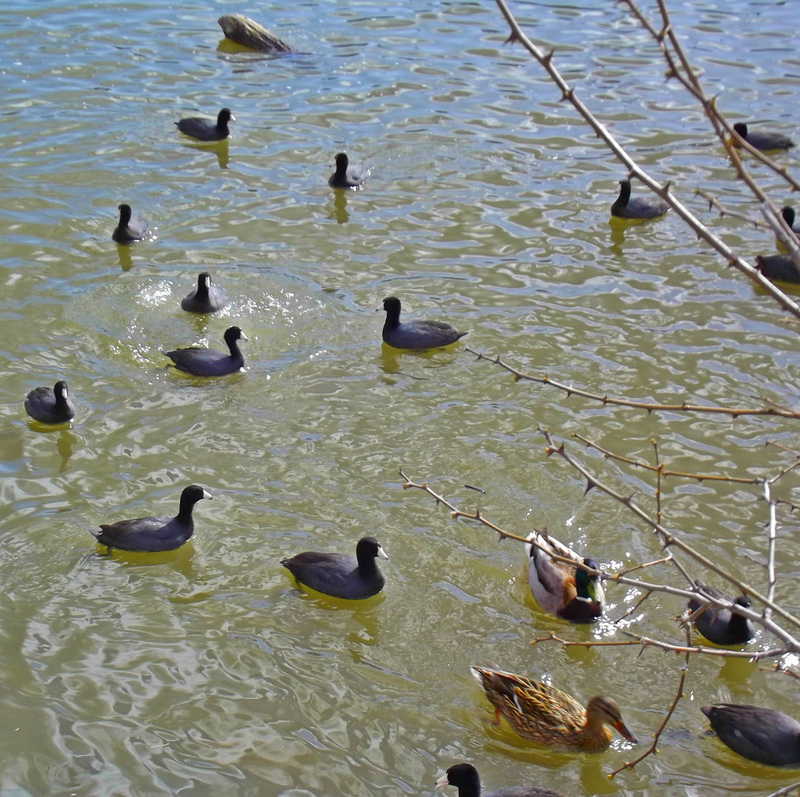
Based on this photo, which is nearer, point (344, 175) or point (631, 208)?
point (631, 208)

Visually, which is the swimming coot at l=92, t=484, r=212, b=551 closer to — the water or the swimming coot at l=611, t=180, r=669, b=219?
the water

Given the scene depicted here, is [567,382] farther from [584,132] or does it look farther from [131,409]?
[584,132]

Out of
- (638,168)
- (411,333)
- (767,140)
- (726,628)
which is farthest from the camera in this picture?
(767,140)

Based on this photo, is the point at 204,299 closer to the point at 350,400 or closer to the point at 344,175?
the point at 350,400

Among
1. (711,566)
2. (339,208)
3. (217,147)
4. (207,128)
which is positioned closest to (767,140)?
(339,208)

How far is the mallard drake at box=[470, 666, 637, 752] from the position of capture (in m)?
7.30

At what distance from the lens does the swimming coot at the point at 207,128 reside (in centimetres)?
1667

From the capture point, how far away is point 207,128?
16.7 metres

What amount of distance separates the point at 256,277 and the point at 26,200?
12.3 feet

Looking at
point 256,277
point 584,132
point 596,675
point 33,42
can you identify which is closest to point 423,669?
point 596,675

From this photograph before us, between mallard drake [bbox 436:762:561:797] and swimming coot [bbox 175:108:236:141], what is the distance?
12.2m

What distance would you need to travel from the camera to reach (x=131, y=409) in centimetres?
1081

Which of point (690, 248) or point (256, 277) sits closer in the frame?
point (256, 277)

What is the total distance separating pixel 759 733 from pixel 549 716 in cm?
139
